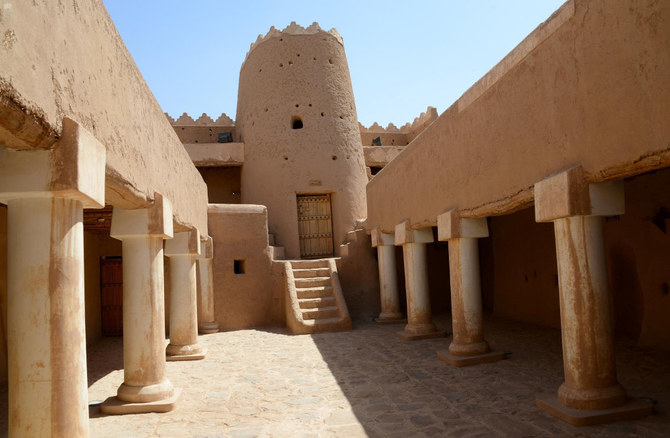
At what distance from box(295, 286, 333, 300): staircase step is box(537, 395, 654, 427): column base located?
8094 millimetres

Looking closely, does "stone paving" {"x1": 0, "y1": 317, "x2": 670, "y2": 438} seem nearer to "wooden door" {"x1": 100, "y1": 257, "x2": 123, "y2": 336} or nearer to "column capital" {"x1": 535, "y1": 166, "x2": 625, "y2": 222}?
"column capital" {"x1": 535, "y1": 166, "x2": 625, "y2": 222}

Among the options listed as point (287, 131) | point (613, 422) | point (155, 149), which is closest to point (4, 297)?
point (155, 149)

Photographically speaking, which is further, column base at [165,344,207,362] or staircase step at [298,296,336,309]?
staircase step at [298,296,336,309]

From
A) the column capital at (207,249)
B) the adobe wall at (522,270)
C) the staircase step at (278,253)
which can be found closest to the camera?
the adobe wall at (522,270)

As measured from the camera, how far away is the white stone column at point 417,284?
9883 millimetres

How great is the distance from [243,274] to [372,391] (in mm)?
7078

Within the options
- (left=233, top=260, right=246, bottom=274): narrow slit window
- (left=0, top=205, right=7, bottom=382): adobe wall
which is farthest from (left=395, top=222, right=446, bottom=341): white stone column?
(left=0, top=205, right=7, bottom=382): adobe wall

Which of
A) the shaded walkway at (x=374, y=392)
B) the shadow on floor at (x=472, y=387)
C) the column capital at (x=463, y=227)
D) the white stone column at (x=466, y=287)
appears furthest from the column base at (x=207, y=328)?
the column capital at (x=463, y=227)

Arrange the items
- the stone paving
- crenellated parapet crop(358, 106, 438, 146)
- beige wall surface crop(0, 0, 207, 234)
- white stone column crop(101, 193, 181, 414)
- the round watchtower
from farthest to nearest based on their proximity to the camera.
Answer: crenellated parapet crop(358, 106, 438, 146), the round watchtower, white stone column crop(101, 193, 181, 414), the stone paving, beige wall surface crop(0, 0, 207, 234)

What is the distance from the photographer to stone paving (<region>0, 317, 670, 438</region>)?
16.4 feet

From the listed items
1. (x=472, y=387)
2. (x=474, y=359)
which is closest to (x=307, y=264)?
(x=474, y=359)

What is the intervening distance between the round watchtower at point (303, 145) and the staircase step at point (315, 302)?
11.1 ft

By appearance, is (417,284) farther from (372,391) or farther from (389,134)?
(389,134)

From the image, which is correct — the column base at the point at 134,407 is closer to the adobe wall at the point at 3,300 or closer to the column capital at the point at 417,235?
the adobe wall at the point at 3,300
